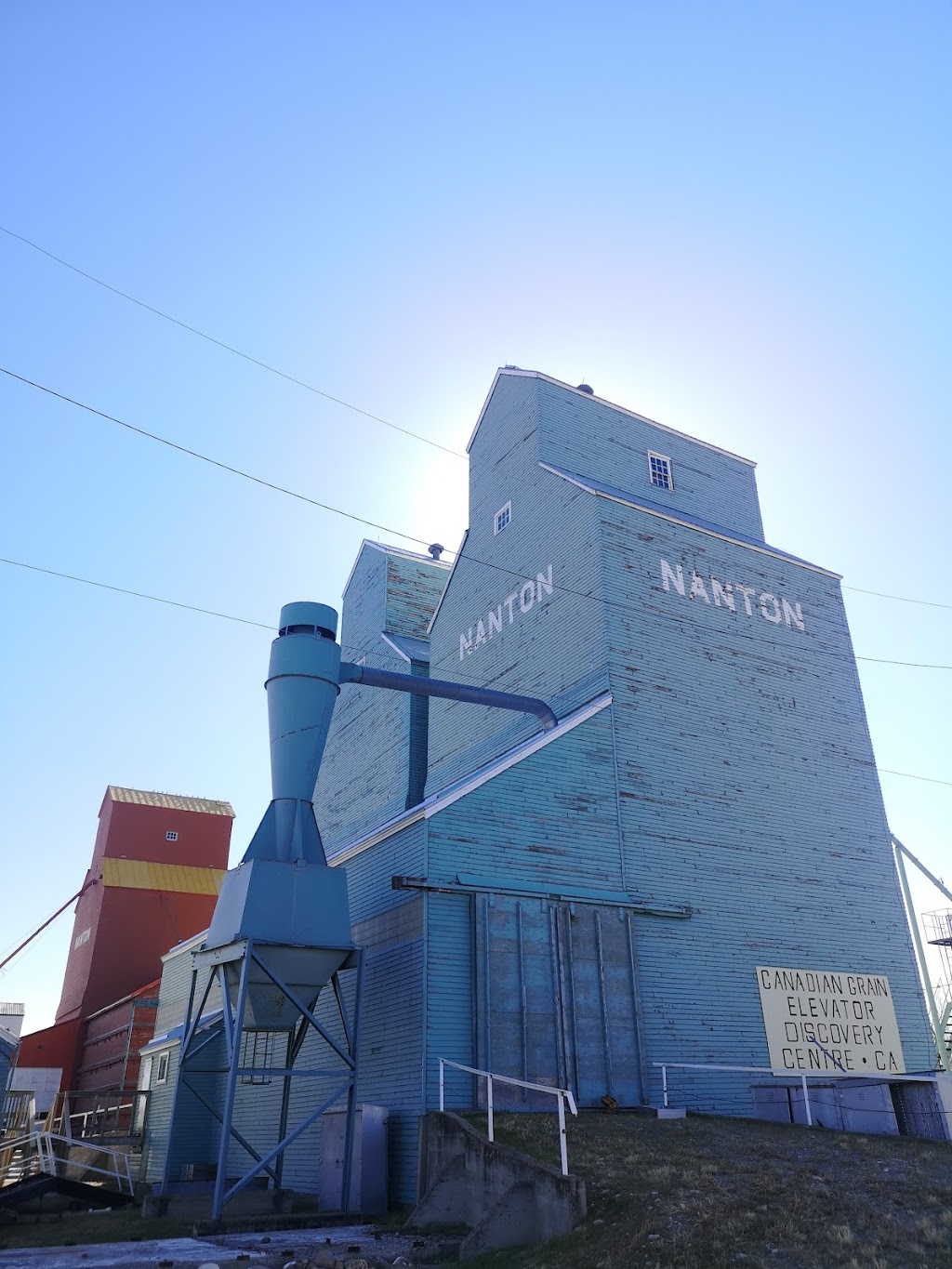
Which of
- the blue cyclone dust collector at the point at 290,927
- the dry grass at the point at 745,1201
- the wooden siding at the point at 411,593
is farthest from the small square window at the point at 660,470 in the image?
the dry grass at the point at 745,1201

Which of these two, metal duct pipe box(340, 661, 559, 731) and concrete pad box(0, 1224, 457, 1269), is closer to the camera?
concrete pad box(0, 1224, 457, 1269)

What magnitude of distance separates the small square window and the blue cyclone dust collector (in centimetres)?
1139

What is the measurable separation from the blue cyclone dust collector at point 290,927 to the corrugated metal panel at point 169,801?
87.0 ft

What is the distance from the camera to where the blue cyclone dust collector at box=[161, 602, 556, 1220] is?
16281 mm

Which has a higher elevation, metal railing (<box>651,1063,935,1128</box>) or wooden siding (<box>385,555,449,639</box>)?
wooden siding (<box>385,555,449,639</box>)

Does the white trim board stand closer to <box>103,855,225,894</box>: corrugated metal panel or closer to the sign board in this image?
the sign board

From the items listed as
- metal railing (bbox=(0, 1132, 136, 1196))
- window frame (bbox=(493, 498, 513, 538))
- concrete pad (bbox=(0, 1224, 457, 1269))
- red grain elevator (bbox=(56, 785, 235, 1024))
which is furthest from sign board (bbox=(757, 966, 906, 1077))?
red grain elevator (bbox=(56, 785, 235, 1024))

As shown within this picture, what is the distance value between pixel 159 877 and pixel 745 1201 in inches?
1473

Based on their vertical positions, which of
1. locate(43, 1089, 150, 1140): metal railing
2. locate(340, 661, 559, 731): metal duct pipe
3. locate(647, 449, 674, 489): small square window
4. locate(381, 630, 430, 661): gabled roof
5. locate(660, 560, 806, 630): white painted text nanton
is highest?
locate(647, 449, 674, 489): small square window

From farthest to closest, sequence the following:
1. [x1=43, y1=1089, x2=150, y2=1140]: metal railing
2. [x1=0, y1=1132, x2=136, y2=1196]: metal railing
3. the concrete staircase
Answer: [x1=43, y1=1089, x2=150, y2=1140]: metal railing → [x1=0, y1=1132, x2=136, y2=1196]: metal railing → the concrete staircase

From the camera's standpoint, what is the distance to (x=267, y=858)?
694 inches

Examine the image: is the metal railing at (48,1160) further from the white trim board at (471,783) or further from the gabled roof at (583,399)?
the gabled roof at (583,399)

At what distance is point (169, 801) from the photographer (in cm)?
4616

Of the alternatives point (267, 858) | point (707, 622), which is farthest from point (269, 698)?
point (707, 622)
